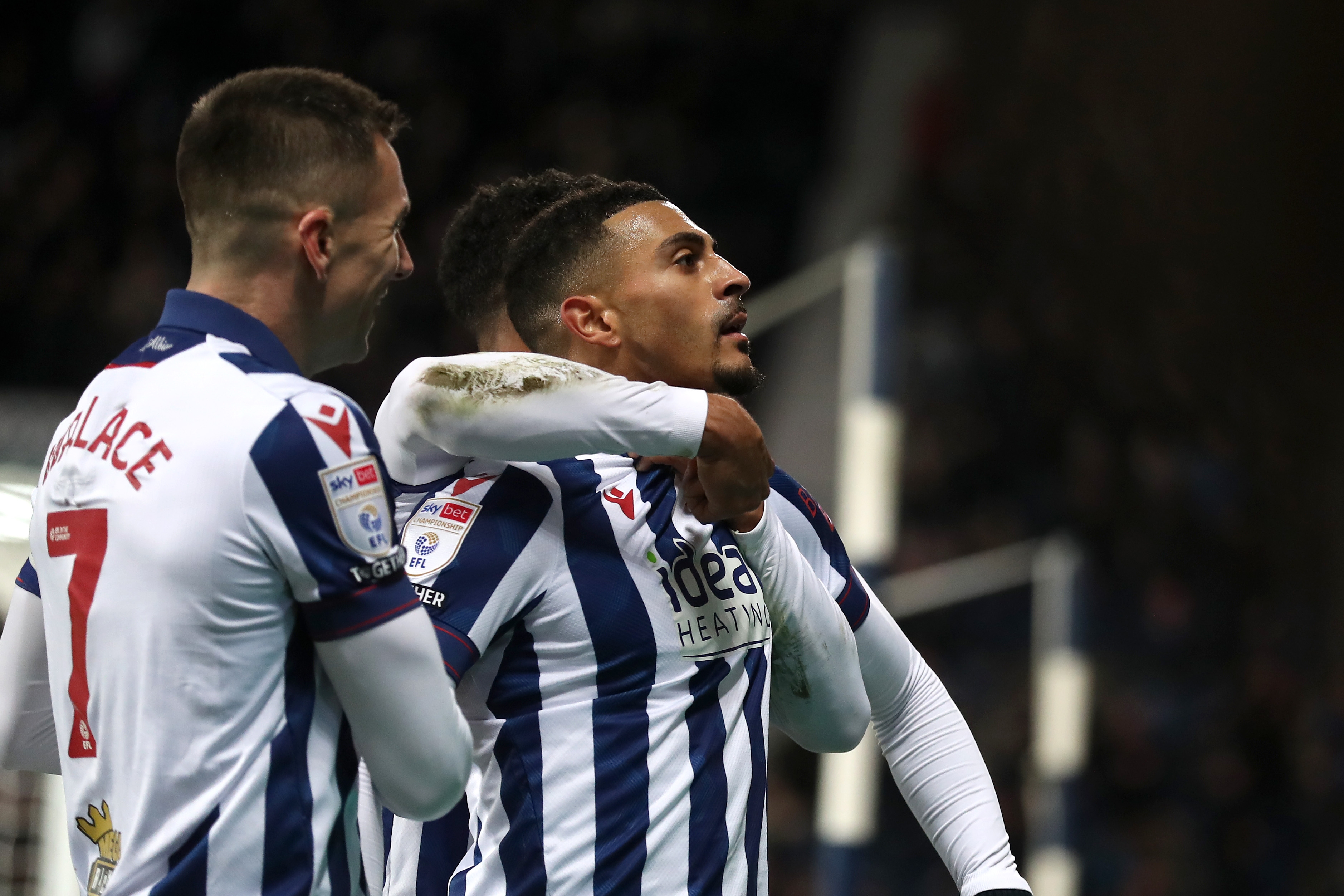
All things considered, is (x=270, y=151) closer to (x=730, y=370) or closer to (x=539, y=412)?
(x=539, y=412)

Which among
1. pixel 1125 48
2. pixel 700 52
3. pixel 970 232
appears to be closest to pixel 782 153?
pixel 700 52

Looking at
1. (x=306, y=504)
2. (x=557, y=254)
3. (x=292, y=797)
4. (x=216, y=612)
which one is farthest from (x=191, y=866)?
(x=557, y=254)

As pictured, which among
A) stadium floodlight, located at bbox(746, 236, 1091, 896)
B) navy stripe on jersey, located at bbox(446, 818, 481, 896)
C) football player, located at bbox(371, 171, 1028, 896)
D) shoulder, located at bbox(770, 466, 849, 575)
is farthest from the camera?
stadium floodlight, located at bbox(746, 236, 1091, 896)

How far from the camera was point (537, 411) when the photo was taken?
2.12m

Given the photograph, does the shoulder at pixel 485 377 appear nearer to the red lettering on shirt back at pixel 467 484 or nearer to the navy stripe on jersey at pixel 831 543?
the red lettering on shirt back at pixel 467 484

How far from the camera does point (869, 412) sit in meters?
4.65

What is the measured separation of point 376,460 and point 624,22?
30.3 ft

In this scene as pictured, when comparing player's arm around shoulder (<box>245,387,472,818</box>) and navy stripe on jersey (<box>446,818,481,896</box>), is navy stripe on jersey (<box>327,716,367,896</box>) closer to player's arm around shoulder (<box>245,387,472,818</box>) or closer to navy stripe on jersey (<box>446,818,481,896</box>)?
player's arm around shoulder (<box>245,387,472,818</box>)

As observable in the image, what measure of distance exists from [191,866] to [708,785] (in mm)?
860

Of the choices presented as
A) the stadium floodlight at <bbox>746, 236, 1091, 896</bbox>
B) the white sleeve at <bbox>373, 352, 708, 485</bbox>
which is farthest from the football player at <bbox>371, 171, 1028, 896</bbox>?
the stadium floodlight at <bbox>746, 236, 1091, 896</bbox>

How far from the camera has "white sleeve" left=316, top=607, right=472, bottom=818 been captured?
5.78ft

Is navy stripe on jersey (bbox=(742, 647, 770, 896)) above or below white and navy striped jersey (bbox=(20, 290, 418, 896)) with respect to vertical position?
below

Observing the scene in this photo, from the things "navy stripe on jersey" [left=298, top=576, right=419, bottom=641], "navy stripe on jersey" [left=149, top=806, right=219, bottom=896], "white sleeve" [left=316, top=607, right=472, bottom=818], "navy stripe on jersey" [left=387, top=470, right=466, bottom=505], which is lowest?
"navy stripe on jersey" [left=149, top=806, right=219, bottom=896]

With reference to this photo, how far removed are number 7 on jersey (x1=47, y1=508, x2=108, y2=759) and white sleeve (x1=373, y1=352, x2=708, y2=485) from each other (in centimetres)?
52
